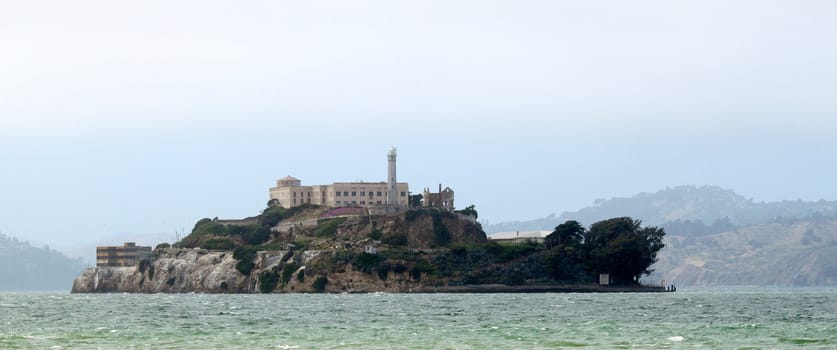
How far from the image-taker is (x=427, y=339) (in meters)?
82.8

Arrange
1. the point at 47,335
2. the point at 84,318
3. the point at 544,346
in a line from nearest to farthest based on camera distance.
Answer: the point at 544,346 < the point at 47,335 < the point at 84,318

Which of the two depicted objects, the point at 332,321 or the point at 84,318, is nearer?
the point at 332,321

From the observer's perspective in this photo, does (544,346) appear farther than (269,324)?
No

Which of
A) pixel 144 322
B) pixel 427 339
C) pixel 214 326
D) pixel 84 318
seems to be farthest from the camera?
pixel 84 318

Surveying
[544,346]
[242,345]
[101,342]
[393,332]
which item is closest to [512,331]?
[393,332]

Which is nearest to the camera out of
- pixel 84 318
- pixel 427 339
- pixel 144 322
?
pixel 427 339

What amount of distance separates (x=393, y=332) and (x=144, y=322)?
85.6 feet

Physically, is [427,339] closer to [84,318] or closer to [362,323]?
[362,323]

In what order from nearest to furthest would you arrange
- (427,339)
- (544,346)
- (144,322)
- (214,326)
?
(544,346)
(427,339)
(214,326)
(144,322)

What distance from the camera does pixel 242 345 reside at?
3073 inches

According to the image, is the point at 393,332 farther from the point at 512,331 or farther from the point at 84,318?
the point at 84,318

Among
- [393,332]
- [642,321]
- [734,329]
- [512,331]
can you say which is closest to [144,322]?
[393,332]

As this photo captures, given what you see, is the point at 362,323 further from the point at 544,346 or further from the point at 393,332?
the point at 544,346

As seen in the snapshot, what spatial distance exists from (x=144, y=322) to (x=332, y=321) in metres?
15.2
